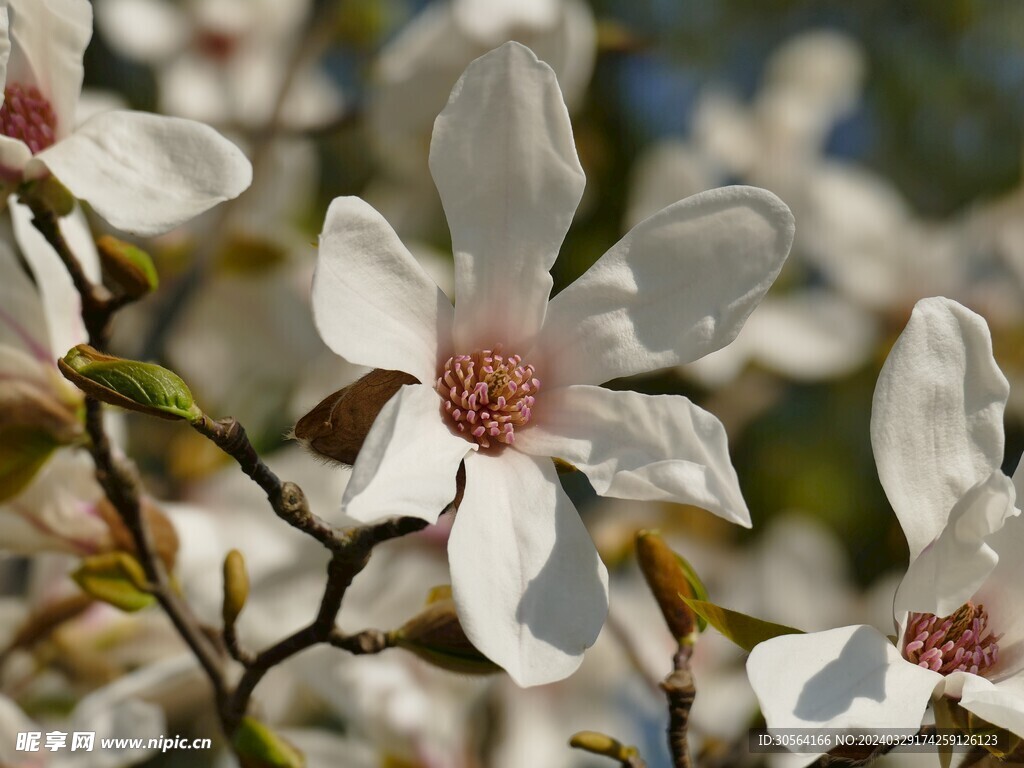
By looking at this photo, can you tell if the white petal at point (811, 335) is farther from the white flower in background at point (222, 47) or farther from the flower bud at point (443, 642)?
the flower bud at point (443, 642)

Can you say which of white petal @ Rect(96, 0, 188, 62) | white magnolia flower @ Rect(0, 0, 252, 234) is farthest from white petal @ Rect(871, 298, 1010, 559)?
white petal @ Rect(96, 0, 188, 62)

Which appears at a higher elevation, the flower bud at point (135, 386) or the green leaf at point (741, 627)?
the flower bud at point (135, 386)

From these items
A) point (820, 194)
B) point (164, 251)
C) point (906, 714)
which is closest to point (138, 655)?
point (164, 251)

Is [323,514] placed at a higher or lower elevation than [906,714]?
lower

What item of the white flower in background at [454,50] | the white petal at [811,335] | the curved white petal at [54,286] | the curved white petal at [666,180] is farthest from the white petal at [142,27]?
the curved white petal at [54,286]

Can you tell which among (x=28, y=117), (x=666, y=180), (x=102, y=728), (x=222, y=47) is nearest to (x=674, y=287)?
(x=28, y=117)

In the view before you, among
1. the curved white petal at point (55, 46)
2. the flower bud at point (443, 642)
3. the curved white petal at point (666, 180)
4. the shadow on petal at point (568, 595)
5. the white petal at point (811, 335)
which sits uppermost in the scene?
the curved white petal at point (55, 46)

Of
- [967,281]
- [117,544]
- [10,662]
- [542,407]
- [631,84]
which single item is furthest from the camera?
[631,84]

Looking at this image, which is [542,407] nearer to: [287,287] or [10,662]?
[10,662]
